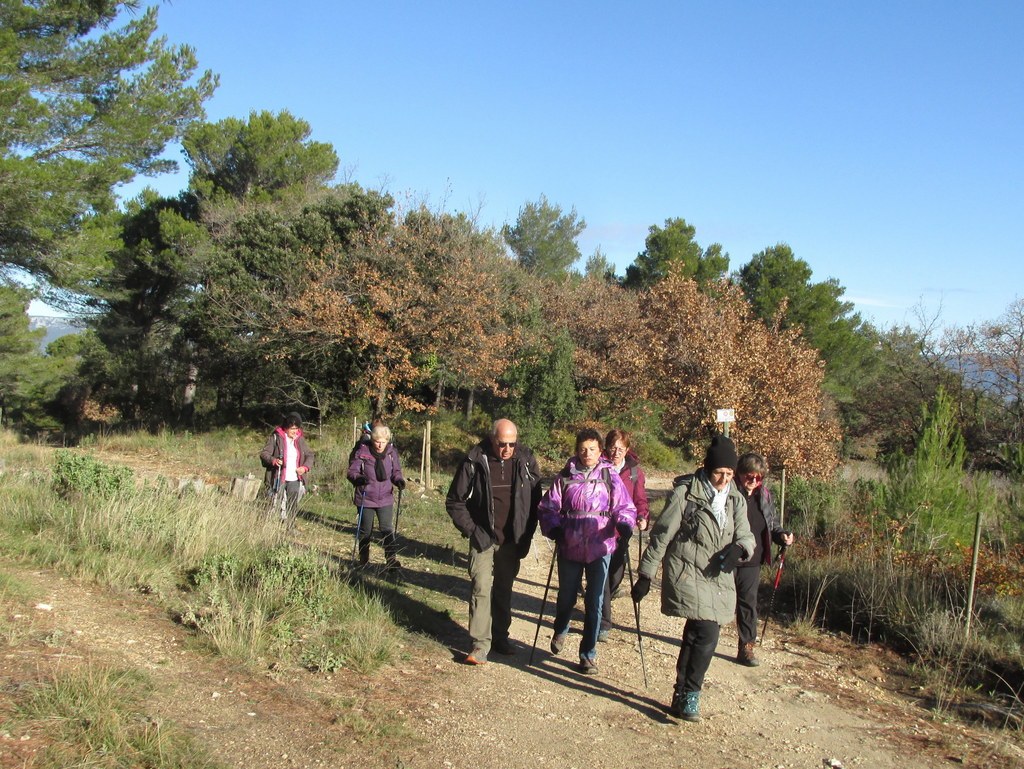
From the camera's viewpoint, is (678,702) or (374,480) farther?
(374,480)

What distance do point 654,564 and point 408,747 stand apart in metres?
1.81

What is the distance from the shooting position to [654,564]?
16.7 ft

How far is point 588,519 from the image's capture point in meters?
5.76

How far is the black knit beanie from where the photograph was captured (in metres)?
5.14

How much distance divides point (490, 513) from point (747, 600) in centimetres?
220

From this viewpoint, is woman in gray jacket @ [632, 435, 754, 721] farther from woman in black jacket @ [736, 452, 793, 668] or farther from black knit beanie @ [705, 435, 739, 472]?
woman in black jacket @ [736, 452, 793, 668]

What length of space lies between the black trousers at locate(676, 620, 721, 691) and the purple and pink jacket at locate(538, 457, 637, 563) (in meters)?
0.90

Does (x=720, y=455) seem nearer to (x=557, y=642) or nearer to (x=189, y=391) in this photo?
(x=557, y=642)

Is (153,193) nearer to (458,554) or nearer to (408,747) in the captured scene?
(458,554)

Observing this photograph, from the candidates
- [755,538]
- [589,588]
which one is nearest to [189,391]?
[589,588]

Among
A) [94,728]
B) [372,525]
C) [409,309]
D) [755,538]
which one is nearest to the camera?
[94,728]

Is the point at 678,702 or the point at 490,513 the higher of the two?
the point at 490,513

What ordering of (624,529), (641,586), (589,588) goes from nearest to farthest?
(641,586), (624,529), (589,588)

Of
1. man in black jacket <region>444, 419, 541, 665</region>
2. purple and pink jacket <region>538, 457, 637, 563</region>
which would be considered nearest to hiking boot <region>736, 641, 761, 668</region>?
purple and pink jacket <region>538, 457, 637, 563</region>
